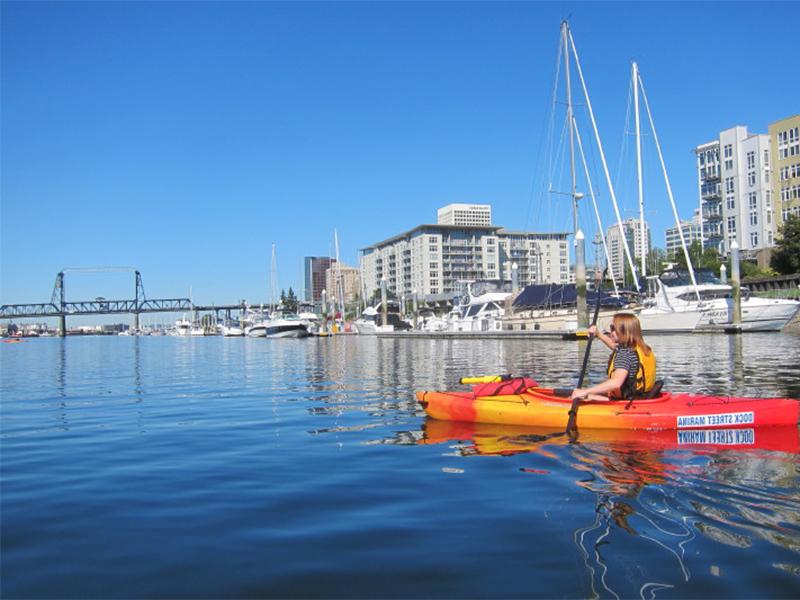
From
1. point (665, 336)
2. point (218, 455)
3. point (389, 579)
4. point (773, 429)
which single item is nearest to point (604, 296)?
point (665, 336)

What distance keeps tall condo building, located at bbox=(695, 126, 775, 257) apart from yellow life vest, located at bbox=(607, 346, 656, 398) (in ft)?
262

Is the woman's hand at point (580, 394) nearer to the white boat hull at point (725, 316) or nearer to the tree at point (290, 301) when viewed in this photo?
the white boat hull at point (725, 316)

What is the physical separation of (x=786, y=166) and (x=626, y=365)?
78.8 meters

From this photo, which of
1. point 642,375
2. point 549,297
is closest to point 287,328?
point 549,297

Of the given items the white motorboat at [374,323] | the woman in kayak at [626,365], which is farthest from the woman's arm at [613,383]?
the white motorboat at [374,323]

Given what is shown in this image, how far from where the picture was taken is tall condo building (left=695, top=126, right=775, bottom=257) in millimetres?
79750

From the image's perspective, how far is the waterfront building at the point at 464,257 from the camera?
16875 centimetres

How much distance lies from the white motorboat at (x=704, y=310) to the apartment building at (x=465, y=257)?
11935 centimetres

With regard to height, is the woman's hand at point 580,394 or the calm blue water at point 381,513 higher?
the woman's hand at point 580,394

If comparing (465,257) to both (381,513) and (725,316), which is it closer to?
(725,316)

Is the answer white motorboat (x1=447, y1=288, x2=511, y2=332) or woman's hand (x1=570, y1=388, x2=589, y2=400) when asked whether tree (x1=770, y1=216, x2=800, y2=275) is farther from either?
woman's hand (x1=570, y1=388, x2=589, y2=400)

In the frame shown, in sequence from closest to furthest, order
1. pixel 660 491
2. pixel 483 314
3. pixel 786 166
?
pixel 660 491 < pixel 483 314 < pixel 786 166

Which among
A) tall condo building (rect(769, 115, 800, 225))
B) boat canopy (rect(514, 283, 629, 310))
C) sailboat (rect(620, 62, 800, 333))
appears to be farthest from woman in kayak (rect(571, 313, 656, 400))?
tall condo building (rect(769, 115, 800, 225))

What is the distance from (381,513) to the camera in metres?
6.36
